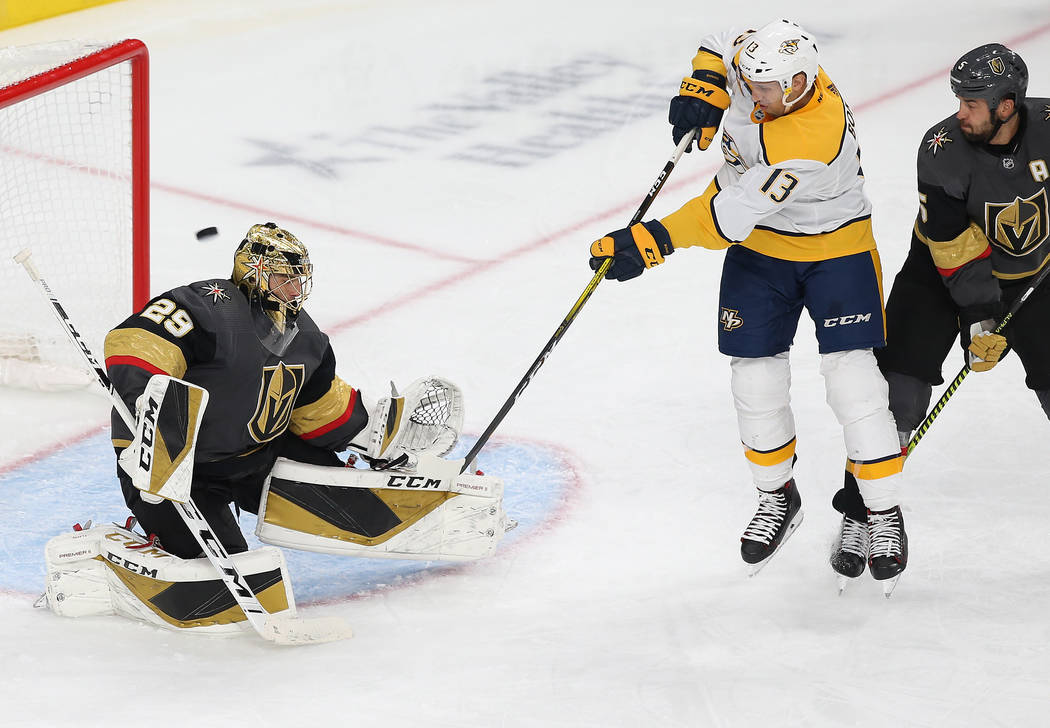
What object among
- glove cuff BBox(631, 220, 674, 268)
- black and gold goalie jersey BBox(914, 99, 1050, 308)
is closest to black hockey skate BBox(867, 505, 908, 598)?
black and gold goalie jersey BBox(914, 99, 1050, 308)

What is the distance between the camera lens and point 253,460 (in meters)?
3.12

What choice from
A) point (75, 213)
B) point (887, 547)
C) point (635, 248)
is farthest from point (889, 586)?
point (75, 213)

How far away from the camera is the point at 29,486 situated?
3.61 meters

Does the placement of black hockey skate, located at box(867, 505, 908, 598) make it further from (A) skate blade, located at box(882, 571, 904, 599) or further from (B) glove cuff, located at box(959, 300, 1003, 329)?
(B) glove cuff, located at box(959, 300, 1003, 329)

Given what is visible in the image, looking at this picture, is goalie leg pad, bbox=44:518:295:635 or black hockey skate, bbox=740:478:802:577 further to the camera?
black hockey skate, bbox=740:478:802:577

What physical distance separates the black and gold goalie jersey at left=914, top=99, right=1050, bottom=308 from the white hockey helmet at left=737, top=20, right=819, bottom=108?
33cm

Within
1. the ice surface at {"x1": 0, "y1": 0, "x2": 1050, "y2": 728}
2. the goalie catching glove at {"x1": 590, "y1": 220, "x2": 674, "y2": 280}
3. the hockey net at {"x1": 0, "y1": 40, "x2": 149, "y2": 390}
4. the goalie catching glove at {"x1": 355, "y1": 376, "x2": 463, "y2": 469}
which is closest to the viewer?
the ice surface at {"x1": 0, "y1": 0, "x2": 1050, "y2": 728}

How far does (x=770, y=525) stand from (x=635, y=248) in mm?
700

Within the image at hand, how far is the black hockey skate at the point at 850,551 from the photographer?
10.5 ft

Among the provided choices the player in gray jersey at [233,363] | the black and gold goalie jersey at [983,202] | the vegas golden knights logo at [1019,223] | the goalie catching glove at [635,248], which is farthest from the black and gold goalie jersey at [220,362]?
the vegas golden knights logo at [1019,223]

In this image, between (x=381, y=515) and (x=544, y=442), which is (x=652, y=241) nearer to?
(x=381, y=515)

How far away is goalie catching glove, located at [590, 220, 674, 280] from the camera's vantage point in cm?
302

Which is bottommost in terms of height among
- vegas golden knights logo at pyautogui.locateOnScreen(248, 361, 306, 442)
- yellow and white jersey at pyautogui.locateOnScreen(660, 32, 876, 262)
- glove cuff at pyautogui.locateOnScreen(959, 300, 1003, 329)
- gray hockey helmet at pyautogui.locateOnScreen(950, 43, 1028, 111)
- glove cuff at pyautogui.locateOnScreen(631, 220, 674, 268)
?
vegas golden knights logo at pyautogui.locateOnScreen(248, 361, 306, 442)

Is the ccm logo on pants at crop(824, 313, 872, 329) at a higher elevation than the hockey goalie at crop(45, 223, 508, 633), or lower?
higher
